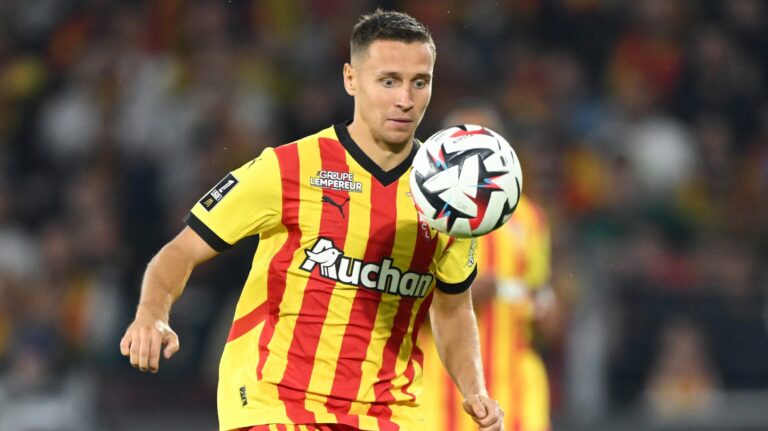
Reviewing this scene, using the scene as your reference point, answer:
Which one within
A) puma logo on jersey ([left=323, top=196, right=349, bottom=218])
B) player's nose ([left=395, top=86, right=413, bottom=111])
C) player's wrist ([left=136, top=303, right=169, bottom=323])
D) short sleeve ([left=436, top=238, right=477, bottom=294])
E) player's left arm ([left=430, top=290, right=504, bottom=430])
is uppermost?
player's nose ([left=395, top=86, right=413, bottom=111])

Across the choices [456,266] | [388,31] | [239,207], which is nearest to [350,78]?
[388,31]

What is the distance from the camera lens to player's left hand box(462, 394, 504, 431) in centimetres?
408

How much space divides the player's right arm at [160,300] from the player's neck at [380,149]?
1.95ft

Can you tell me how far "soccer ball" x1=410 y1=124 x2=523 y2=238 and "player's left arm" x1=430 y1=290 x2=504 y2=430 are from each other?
0.50m

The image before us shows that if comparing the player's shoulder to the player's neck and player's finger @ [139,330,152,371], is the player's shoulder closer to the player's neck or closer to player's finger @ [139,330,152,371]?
the player's neck

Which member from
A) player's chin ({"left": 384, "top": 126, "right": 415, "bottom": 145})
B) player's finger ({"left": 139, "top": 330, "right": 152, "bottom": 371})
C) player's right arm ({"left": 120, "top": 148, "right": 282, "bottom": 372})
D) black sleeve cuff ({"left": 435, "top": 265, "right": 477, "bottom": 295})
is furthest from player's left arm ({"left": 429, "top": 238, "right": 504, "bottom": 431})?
player's finger ({"left": 139, "top": 330, "right": 152, "bottom": 371})

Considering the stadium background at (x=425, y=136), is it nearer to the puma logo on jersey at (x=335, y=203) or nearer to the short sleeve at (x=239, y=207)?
the puma logo on jersey at (x=335, y=203)

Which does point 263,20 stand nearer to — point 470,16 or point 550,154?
point 470,16

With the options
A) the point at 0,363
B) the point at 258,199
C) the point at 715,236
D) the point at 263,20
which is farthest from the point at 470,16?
the point at 258,199

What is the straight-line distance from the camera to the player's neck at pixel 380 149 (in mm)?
4336

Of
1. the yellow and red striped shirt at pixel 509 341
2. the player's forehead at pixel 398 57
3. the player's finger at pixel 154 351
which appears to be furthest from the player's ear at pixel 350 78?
the yellow and red striped shirt at pixel 509 341

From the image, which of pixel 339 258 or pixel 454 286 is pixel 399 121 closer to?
pixel 339 258

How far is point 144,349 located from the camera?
12.4 feet

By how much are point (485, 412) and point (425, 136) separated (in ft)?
20.1
